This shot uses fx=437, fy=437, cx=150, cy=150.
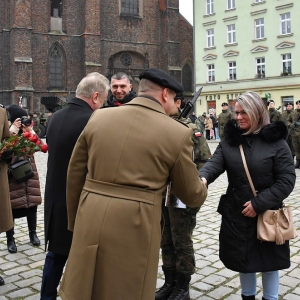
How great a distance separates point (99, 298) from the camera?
2553 millimetres

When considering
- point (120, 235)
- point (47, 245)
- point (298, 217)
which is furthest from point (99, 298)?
point (298, 217)

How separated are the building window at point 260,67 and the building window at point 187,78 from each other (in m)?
6.92

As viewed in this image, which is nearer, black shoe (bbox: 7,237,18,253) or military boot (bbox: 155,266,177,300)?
military boot (bbox: 155,266,177,300)

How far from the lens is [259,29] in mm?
36094

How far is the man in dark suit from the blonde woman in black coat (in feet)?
3.57

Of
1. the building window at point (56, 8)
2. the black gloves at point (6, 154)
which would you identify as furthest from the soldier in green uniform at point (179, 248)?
the building window at point (56, 8)

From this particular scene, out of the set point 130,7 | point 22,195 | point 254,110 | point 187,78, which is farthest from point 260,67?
point 254,110

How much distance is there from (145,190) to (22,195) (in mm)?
3706

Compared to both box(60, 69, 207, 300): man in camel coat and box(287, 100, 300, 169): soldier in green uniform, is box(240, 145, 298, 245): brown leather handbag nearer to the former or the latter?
box(60, 69, 207, 300): man in camel coat

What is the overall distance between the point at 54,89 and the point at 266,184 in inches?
1312

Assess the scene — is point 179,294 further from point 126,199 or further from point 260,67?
point 260,67

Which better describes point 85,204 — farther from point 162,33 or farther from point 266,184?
point 162,33

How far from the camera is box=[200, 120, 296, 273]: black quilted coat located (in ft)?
10.6

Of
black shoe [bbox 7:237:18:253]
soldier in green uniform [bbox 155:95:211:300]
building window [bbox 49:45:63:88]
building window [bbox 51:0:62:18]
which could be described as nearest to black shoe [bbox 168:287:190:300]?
soldier in green uniform [bbox 155:95:211:300]
